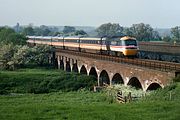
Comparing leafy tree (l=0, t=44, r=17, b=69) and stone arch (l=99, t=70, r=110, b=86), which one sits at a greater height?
leafy tree (l=0, t=44, r=17, b=69)

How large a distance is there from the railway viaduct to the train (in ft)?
9.96

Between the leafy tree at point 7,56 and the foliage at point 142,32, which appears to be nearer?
the leafy tree at point 7,56

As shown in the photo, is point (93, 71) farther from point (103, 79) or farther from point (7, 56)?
point (7, 56)

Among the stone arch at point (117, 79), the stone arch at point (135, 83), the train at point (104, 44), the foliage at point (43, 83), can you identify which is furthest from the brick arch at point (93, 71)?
the stone arch at point (135, 83)

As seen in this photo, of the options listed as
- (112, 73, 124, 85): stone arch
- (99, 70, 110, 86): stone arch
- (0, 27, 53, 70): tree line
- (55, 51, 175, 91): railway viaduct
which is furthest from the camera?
(0, 27, 53, 70): tree line

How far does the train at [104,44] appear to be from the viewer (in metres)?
50.8

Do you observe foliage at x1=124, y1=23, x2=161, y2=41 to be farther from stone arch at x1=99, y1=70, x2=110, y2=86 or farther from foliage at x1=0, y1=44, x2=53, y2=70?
stone arch at x1=99, y1=70, x2=110, y2=86

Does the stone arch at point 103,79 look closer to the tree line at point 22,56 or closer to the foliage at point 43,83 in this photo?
the foliage at point 43,83

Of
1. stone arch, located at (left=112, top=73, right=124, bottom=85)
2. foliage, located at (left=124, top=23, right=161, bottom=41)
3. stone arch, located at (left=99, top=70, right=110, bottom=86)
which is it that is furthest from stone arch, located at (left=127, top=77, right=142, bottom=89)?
foliage, located at (left=124, top=23, right=161, bottom=41)

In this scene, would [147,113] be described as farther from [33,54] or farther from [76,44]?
[33,54]

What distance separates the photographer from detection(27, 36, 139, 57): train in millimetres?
50750

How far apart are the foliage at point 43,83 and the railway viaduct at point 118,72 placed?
231cm

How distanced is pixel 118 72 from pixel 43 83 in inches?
640

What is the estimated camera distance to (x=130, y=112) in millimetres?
23469
